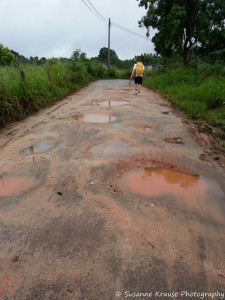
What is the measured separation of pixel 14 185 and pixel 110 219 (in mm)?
1429

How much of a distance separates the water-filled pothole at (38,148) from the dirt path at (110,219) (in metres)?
0.02

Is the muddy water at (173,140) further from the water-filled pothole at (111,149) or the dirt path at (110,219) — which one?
the water-filled pothole at (111,149)

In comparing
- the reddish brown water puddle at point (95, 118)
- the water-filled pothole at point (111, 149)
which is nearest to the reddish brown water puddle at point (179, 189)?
the water-filled pothole at point (111, 149)

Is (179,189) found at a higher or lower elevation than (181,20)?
lower

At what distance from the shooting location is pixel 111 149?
3.62 metres

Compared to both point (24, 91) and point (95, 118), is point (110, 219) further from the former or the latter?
point (24, 91)

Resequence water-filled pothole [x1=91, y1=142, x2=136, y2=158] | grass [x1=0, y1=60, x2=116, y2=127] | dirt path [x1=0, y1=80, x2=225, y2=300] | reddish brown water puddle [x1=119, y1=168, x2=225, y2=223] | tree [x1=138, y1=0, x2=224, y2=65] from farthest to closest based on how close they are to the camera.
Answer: tree [x1=138, y1=0, x2=224, y2=65], grass [x1=0, y1=60, x2=116, y2=127], water-filled pothole [x1=91, y1=142, x2=136, y2=158], reddish brown water puddle [x1=119, y1=168, x2=225, y2=223], dirt path [x1=0, y1=80, x2=225, y2=300]

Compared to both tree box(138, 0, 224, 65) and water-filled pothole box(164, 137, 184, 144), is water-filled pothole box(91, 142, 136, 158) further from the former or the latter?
tree box(138, 0, 224, 65)

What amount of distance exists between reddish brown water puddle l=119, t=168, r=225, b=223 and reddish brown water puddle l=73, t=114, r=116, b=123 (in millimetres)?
2573

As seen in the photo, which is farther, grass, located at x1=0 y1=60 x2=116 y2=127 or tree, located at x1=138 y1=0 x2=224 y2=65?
A: tree, located at x1=138 y1=0 x2=224 y2=65

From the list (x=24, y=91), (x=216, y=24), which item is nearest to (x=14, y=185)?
(x=24, y=91)

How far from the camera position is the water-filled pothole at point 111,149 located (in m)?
3.43

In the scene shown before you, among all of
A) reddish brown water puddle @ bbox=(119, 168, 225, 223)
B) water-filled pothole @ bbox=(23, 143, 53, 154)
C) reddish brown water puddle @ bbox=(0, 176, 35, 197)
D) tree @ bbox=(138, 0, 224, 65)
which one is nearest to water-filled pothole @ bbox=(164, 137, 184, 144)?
reddish brown water puddle @ bbox=(119, 168, 225, 223)

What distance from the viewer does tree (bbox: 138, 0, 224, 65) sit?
12.6 metres
